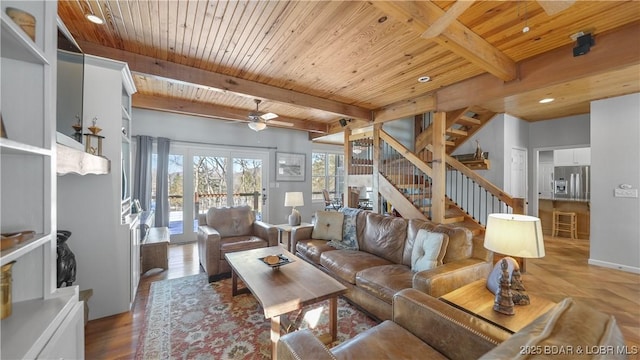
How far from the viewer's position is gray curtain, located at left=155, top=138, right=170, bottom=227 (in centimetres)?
481

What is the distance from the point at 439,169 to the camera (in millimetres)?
3635

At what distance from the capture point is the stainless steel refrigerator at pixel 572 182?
19.1 ft

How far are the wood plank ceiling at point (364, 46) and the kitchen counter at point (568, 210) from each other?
2818mm

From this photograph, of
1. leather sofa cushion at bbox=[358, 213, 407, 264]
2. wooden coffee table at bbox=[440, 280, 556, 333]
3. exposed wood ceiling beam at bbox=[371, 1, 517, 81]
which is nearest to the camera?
wooden coffee table at bbox=[440, 280, 556, 333]

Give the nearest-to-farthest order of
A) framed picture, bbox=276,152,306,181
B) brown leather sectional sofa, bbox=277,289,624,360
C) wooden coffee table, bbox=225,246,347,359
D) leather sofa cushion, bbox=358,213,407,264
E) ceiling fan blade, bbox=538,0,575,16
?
1. brown leather sectional sofa, bbox=277,289,624,360
2. ceiling fan blade, bbox=538,0,575,16
3. wooden coffee table, bbox=225,246,347,359
4. leather sofa cushion, bbox=358,213,407,264
5. framed picture, bbox=276,152,306,181

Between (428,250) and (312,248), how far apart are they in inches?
58.0

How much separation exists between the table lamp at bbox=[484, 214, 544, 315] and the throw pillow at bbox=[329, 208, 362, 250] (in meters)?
1.78

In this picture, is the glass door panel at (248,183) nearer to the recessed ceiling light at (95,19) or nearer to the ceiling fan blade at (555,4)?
the recessed ceiling light at (95,19)

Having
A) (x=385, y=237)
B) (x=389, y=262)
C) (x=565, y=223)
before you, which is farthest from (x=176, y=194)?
(x=565, y=223)

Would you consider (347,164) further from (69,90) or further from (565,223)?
(565,223)

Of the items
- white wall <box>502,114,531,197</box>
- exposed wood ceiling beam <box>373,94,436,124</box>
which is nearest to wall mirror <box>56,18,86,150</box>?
exposed wood ceiling beam <box>373,94,436,124</box>

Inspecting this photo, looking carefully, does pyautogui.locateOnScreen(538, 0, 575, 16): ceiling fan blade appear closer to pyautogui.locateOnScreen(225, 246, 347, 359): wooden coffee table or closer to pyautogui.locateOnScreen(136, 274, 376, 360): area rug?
pyautogui.locateOnScreen(225, 246, 347, 359): wooden coffee table

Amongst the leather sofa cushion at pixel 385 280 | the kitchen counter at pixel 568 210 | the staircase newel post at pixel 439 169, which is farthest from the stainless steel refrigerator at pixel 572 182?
the leather sofa cushion at pixel 385 280

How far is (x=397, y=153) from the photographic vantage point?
4730mm
